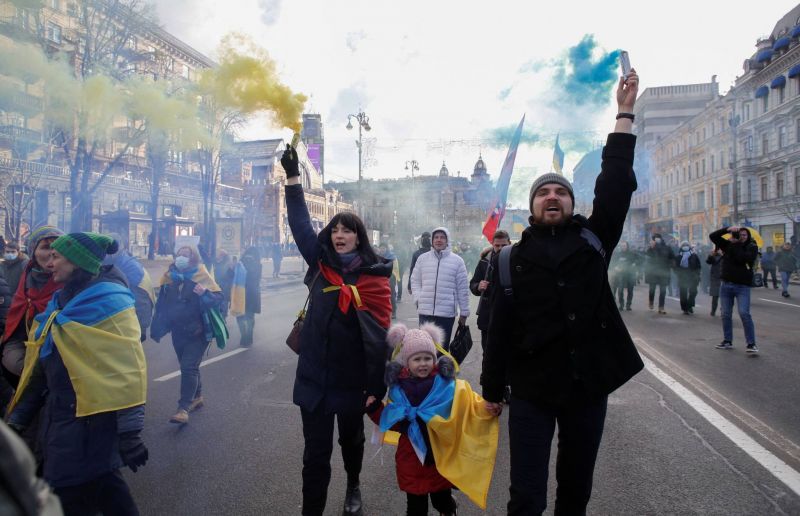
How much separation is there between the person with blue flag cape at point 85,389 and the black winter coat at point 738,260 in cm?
829

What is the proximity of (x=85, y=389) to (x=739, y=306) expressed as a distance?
28.5ft

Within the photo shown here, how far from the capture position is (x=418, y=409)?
2.84m

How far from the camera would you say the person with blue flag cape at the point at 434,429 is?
2705mm

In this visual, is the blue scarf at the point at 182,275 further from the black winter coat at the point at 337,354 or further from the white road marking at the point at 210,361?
the black winter coat at the point at 337,354

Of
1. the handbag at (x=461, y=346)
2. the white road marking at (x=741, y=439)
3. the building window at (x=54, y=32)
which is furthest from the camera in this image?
the building window at (x=54, y=32)

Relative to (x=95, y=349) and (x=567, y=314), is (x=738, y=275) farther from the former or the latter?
(x=95, y=349)

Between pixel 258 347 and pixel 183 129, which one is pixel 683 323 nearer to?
pixel 258 347

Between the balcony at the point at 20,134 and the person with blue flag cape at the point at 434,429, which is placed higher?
the balcony at the point at 20,134

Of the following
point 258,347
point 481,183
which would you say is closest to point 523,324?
point 258,347

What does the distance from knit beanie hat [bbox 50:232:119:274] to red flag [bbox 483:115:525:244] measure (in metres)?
7.42

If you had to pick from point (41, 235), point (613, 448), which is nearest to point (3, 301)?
point (41, 235)

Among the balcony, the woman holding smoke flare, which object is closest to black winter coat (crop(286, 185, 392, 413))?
the woman holding smoke flare

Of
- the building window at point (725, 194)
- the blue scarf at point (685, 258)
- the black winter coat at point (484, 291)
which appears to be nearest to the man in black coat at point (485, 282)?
the black winter coat at point (484, 291)

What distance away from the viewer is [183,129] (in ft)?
63.0
